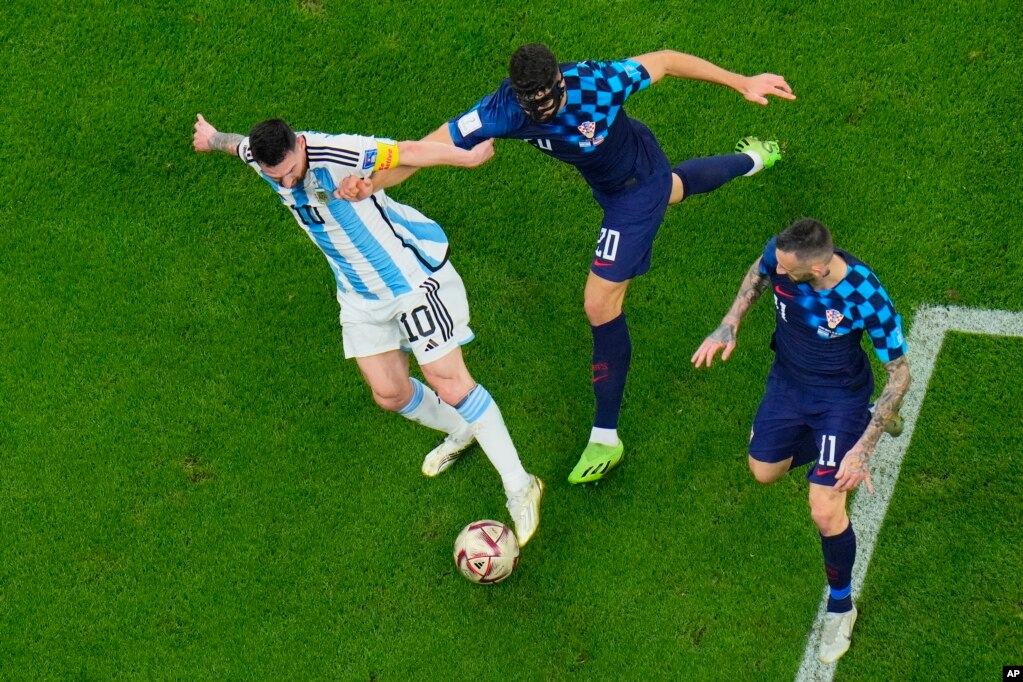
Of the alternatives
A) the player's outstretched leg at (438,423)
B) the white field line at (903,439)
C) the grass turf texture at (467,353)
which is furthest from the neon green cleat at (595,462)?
the white field line at (903,439)

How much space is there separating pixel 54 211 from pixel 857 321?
5.09 m

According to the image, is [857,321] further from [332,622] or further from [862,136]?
[332,622]

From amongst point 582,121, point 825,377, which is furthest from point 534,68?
point 825,377

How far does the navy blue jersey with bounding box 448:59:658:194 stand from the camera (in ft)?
19.1

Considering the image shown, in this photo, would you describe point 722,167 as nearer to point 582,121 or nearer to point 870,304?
point 582,121

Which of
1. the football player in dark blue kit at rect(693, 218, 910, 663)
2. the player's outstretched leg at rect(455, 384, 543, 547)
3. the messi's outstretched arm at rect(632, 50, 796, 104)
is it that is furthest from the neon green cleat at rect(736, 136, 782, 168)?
the player's outstretched leg at rect(455, 384, 543, 547)

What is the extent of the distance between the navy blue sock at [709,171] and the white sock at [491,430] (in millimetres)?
1691

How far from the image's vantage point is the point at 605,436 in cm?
675

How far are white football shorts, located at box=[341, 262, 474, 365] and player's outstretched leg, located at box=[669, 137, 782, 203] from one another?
4.56 ft

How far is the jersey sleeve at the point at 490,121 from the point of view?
5867 mm

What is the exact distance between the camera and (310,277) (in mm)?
7320

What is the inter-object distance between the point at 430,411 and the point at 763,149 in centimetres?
260

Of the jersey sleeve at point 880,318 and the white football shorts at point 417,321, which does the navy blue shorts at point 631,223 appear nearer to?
the white football shorts at point 417,321

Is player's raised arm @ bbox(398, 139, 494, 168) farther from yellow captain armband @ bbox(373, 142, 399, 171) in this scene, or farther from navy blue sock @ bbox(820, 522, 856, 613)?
navy blue sock @ bbox(820, 522, 856, 613)
